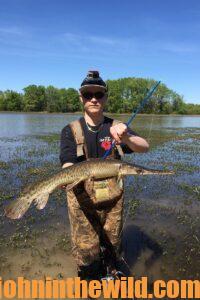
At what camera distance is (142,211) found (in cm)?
1007

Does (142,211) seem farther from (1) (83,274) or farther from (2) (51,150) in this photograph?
(2) (51,150)

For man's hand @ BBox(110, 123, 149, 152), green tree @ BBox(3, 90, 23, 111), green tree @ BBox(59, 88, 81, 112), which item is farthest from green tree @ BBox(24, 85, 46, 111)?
man's hand @ BBox(110, 123, 149, 152)

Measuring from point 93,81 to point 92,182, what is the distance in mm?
1598

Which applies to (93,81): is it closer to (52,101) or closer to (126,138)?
(126,138)

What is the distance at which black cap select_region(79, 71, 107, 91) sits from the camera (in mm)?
5258

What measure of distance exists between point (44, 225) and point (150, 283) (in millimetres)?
3556

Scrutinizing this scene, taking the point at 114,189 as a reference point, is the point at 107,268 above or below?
below

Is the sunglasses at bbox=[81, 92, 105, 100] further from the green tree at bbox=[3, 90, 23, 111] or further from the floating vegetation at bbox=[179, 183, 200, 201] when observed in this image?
the green tree at bbox=[3, 90, 23, 111]

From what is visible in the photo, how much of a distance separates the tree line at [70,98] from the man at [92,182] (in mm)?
111663

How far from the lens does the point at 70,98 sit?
12381cm

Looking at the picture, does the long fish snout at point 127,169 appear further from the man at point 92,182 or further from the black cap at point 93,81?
the black cap at point 93,81

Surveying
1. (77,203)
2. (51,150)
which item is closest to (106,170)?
(77,203)

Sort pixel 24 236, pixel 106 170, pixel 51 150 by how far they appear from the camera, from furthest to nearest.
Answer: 1. pixel 51 150
2. pixel 24 236
3. pixel 106 170

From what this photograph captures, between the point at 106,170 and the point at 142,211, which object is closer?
the point at 106,170
